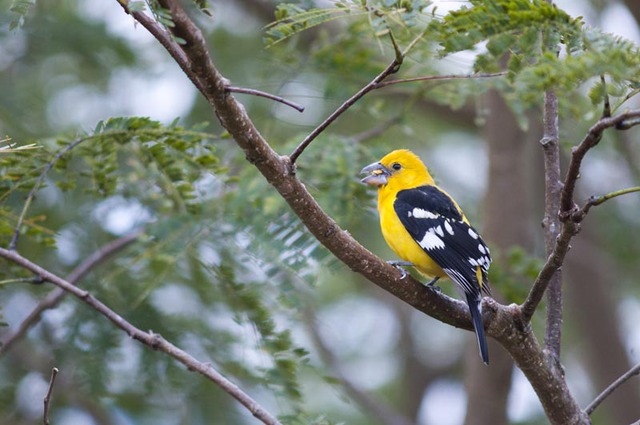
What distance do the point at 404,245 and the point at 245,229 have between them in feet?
2.35

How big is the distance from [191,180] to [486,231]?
288cm

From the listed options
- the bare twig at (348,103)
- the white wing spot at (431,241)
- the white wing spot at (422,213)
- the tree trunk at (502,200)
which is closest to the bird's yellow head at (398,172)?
the white wing spot at (422,213)

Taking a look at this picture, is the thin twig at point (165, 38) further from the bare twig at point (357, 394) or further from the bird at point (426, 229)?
the bare twig at point (357, 394)

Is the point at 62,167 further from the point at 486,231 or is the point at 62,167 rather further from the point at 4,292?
the point at 486,231

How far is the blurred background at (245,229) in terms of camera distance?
3512 mm

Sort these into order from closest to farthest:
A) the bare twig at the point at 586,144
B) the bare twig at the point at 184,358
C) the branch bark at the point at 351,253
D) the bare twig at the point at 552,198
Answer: the bare twig at the point at 586,144 < the branch bark at the point at 351,253 < the bare twig at the point at 184,358 < the bare twig at the point at 552,198

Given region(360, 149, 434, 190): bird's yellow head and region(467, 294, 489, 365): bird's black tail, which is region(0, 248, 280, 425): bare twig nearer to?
region(467, 294, 489, 365): bird's black tail

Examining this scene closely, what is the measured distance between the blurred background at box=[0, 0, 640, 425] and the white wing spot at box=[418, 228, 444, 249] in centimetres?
36

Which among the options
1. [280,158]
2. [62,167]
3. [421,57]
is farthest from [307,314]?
[280,158]

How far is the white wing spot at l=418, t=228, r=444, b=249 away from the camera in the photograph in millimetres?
3662

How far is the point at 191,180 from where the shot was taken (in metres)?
3.55

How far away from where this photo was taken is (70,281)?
4027 millimetres

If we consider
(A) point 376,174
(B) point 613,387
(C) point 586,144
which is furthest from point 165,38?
(A) point 376,174

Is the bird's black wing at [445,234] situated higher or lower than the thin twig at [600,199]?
lower
